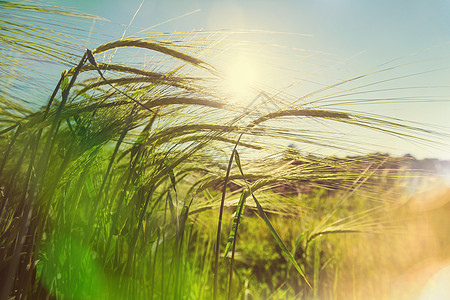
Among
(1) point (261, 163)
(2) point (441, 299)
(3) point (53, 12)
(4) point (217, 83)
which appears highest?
(3) point (53, 12)

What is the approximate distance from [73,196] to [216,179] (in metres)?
0.27

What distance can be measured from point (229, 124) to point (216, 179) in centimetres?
14

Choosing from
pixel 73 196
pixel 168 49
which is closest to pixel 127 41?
pixel 168 49

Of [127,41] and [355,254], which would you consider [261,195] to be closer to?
[127,41]

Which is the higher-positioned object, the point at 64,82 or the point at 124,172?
the point at 64,82

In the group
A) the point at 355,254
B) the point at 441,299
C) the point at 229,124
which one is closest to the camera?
the point at 229,124

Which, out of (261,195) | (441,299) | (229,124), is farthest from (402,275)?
(229,124)

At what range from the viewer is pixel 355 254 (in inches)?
69.9

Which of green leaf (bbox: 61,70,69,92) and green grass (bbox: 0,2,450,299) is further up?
green leaf (bbox: 61,70,69,92)

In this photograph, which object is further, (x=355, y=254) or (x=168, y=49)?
Answer: (x=355, y=254)

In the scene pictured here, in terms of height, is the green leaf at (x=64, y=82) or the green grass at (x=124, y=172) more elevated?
the green leaf at (x=64, y=82)

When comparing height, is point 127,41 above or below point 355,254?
above

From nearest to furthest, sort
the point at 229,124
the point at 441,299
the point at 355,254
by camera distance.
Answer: the point at 229,124 < the point at 441,299 < the point at 355,254

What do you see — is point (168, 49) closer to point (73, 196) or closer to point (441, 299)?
point (73, 196)
